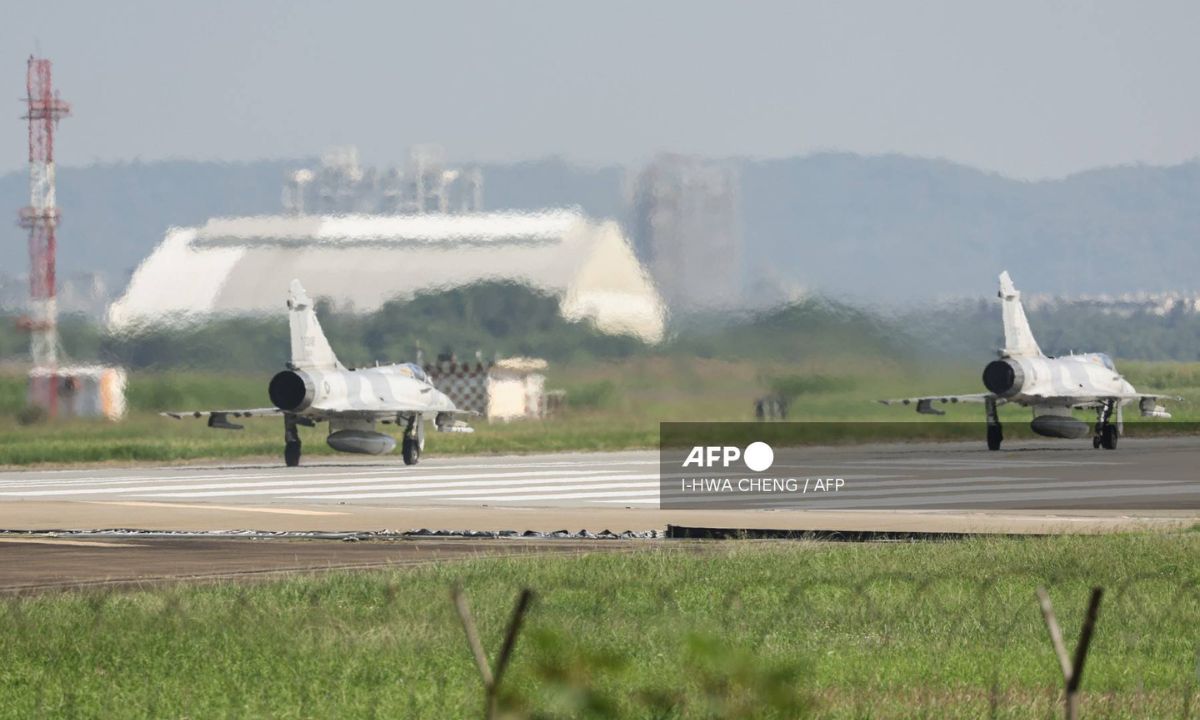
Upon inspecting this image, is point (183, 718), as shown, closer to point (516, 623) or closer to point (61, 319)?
point (516, 623)

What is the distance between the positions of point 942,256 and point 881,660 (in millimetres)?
34476

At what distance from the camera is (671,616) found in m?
14.8

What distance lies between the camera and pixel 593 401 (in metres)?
44.2

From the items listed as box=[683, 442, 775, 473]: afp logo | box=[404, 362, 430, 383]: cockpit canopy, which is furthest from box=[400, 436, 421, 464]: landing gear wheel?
box=[683, 442, 775, 473]: afp logo

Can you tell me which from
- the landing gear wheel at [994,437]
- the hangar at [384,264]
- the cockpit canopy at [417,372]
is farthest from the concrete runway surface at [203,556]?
the landing gear wheel at [994,437]

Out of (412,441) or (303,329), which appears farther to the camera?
(412,441)

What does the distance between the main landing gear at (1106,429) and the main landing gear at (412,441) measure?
17.1 metres

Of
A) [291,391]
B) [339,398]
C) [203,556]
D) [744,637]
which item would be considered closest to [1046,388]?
[339,398]

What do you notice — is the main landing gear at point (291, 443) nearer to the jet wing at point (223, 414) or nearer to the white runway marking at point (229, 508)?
the jet wing at point (223, 414)

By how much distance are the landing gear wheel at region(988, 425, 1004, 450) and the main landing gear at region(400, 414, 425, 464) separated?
14.1 meters

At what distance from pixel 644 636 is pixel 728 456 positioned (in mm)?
32184

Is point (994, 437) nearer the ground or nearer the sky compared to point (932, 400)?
nearer the ground

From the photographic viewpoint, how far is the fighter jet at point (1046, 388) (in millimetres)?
46531

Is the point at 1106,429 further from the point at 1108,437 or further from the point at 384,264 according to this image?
the point at 384,264
